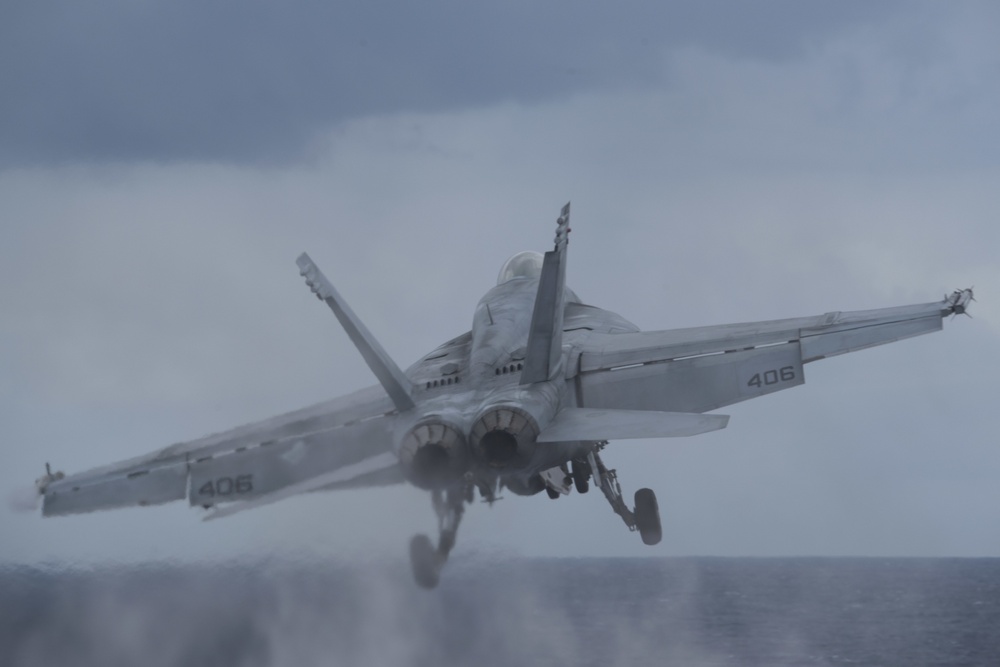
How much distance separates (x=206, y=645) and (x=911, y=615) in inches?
2854

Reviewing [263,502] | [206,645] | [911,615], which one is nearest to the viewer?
[263,502]

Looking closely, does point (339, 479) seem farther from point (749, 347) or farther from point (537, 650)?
point (537, 650)

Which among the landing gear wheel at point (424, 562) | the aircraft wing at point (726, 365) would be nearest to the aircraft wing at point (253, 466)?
the landing gear wheel at point (424, 562)

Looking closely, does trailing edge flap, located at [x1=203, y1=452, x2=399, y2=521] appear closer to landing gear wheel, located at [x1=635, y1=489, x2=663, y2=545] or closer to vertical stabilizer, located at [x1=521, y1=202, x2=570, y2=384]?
vertical stabilizer, located at [x1=521, y1=202, x2=570, y2=384]

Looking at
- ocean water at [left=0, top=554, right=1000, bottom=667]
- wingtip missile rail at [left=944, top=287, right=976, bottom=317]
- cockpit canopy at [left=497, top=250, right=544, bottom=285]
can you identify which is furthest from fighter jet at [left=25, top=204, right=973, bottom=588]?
ocean water at [left=0, top=554, right=1000, bottom=667]

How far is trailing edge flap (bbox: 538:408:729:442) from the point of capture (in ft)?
47.4

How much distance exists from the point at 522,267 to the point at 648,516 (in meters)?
7.49

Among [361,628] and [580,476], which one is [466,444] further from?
[361,628]

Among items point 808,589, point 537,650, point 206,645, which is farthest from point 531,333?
point 808,589

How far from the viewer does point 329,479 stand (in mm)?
15820

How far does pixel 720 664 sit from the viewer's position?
54125 millimetres

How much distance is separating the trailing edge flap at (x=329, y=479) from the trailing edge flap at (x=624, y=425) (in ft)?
7.13

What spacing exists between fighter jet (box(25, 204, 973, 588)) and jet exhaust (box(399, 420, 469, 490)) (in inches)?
0.8

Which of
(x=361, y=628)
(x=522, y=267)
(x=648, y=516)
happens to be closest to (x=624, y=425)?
(x=648, y=516)
